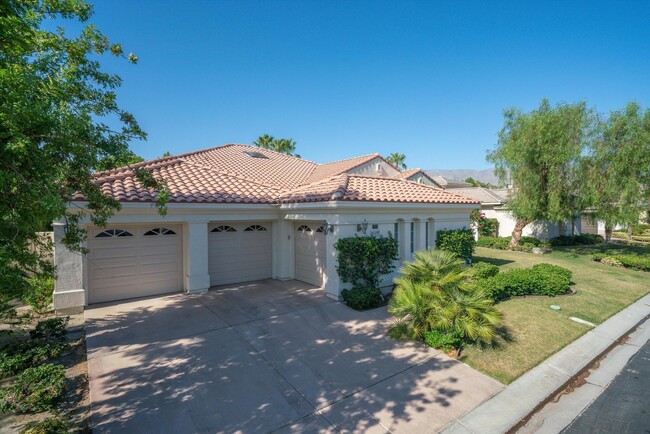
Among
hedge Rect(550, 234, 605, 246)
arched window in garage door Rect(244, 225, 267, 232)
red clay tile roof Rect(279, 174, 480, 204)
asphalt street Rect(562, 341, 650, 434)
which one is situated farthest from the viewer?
hedge Rect(550, 234, 605, 246)

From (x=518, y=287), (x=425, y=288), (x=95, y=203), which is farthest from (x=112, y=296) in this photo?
(x=518, y=287)

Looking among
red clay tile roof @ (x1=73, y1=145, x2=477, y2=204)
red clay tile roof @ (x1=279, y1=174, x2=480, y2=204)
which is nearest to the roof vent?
red clay tile roof @ (x1=73, y1=145, x2=477, y2=204)

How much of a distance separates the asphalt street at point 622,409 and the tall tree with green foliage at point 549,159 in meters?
15.4

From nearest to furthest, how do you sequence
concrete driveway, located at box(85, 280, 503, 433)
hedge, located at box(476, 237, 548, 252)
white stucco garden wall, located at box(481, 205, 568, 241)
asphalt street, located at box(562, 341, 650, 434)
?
1. concrete driveway, located at box(85, 280, 503, 433)
2. asphalt street, located at box(562, 341, 650, 434)
3. hedge, located at box(476, 237, 548, 252)
4. white stucco garden wall, located at box(481, 205, 568, 241)

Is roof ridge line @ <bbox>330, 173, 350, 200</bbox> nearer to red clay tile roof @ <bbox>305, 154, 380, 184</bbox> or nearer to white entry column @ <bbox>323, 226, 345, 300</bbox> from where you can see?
white entry column @ <bbox>323, 226, 345, 300</bbox>

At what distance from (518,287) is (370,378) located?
7697 millimetres

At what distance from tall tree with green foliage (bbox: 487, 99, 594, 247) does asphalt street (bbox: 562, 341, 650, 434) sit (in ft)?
50.6

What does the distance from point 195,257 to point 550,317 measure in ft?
36.6

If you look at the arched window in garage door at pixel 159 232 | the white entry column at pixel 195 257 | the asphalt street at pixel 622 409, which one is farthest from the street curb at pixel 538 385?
the arched window in garage door at pixel 159 232

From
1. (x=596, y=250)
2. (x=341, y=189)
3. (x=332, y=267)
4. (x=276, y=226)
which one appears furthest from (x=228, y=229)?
(x=596, y=250)

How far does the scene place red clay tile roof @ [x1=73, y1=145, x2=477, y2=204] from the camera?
33.6 feet

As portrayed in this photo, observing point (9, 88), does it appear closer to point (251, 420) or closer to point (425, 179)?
point (251, 420)

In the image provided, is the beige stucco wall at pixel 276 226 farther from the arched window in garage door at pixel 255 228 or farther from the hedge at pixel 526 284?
the hedge at pixel 526 284

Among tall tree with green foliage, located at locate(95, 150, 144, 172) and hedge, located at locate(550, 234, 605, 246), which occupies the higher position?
tall tree with green foliage, located at locate(95, 150, 144, 172)
